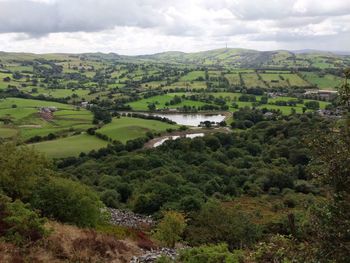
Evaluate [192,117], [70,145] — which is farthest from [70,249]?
[192,117]

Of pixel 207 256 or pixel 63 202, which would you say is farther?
pixel 63 202

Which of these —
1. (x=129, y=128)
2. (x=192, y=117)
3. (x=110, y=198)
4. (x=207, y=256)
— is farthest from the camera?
(x=192, y=117)

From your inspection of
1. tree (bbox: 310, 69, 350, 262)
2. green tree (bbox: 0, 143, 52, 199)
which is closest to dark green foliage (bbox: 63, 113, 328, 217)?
green tree (bbox: 0, 143, 52, 199)

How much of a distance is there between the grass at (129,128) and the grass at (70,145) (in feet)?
18.2

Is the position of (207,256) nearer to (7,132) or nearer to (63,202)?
(63,202)

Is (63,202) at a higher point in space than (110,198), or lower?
higher

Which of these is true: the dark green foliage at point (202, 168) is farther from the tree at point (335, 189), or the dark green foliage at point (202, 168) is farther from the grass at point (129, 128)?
the tree at point (335, 189)

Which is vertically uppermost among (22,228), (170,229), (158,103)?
(22,228)

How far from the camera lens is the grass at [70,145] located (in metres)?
98.2

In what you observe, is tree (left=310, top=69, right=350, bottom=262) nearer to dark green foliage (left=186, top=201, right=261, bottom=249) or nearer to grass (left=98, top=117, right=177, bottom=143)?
dark green foliage (left=186, top=201, right=261, bottom=249)

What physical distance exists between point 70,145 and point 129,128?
22.8 metres

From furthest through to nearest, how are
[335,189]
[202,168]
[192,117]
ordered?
[192,117] → [202,168] → [335,189]

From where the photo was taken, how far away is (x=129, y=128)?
122m

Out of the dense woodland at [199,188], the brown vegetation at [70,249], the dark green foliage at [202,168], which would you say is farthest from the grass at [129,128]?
the brown vegetation at [70,249]
